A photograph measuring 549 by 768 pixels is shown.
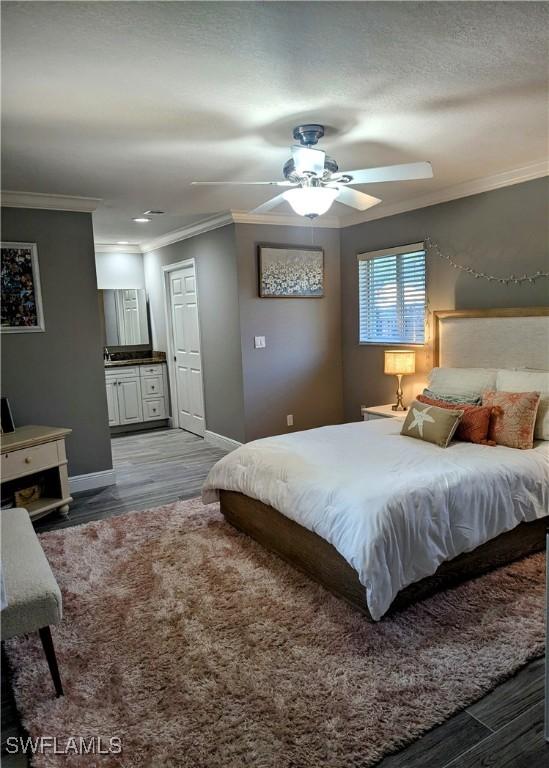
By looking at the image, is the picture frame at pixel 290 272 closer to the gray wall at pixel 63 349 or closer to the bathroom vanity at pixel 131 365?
the gray wall at pixel 63 349

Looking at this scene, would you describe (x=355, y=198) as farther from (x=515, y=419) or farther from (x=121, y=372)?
(x=121, y=372)

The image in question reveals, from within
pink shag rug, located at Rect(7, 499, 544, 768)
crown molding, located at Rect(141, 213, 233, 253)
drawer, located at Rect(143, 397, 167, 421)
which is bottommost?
pink shag rug, located at Rect(7, 499, 544, 768)

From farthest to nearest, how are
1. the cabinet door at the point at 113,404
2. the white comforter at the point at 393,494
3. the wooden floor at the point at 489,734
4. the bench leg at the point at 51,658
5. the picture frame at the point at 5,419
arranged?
1. the cabinet door at the point at 113,404
2. the picture frame at the point at 5,419
3. the white comforter at the point at 393,494
4. the bench leg at the point at 51,658
5. the wooden floor at the point at 489,734

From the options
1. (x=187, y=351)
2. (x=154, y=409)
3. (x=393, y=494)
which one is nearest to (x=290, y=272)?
(x=187, y=351)

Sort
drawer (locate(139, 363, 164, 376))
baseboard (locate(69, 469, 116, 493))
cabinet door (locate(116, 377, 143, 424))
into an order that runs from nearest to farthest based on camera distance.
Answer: baseboard (locate(69, 469, 116, 493))
cabinet door (locate(116, 377, 143, 424))
drawer (locate(139, 363, 164, 376))

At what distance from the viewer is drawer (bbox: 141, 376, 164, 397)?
22.6 feet

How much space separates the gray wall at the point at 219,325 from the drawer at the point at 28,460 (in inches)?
75.4

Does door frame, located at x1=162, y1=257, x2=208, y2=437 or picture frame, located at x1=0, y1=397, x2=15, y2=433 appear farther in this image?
door frame, located at x1=162, y1=257, x2=208, y2=437

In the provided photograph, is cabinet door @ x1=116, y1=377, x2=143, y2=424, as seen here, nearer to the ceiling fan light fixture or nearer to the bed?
the bed

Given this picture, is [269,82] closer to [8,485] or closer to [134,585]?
[134,585]

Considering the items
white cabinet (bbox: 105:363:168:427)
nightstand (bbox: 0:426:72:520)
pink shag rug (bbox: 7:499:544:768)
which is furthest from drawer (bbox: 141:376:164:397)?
pink shag rug (bbox: 7:499:544:768)

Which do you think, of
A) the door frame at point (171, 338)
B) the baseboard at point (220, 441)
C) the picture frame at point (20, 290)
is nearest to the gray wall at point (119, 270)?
A: the door frame at point (171, 338)

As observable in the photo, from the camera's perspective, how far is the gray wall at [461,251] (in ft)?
12.2

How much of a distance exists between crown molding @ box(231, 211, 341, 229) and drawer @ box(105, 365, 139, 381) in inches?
109
